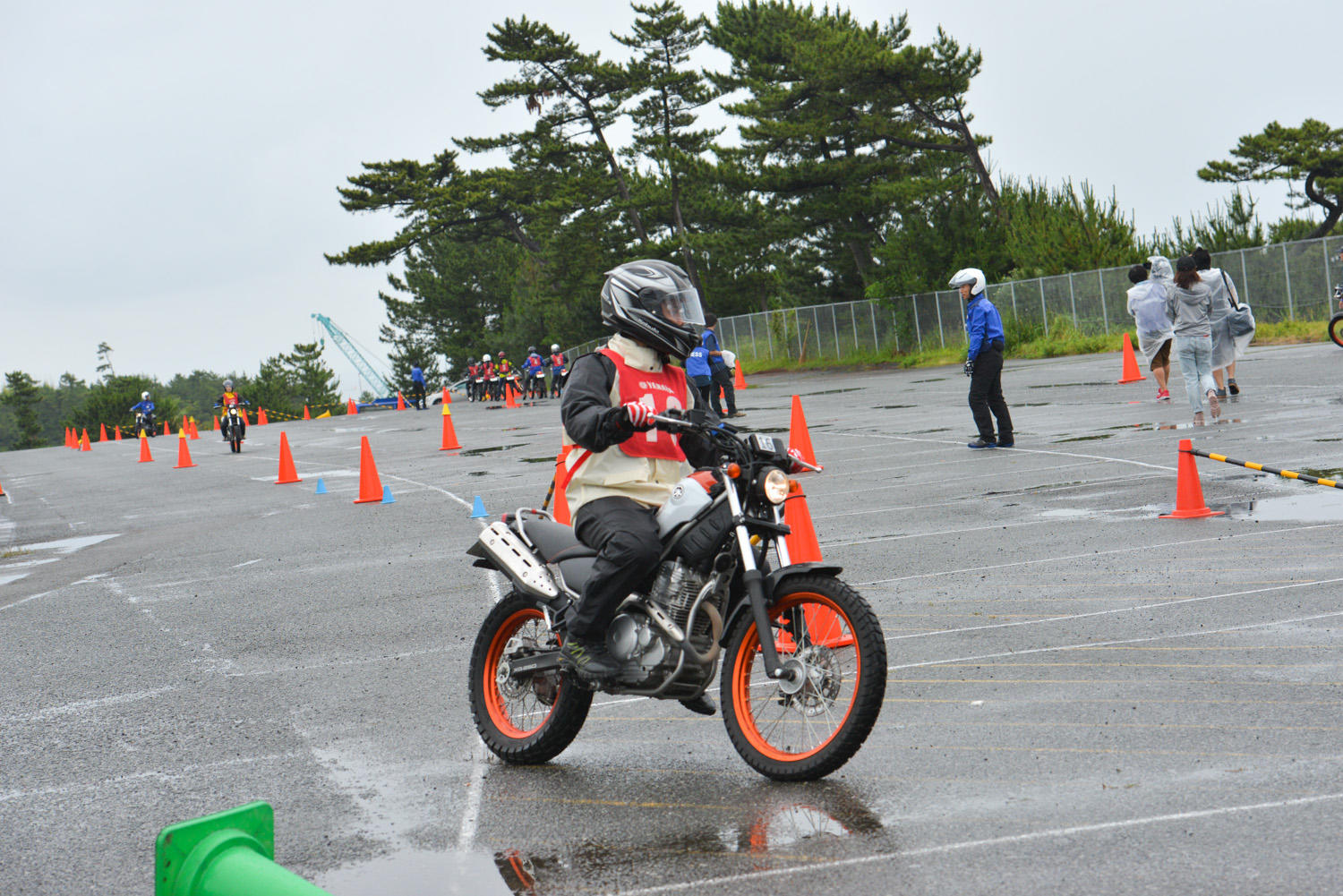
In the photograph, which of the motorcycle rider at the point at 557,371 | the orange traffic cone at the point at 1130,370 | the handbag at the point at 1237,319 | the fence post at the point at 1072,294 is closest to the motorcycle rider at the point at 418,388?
the motorcycle rider at the point at 557,371

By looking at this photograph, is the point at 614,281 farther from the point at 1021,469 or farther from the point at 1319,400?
the point at 1319,400

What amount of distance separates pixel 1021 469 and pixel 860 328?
3385 centimetres

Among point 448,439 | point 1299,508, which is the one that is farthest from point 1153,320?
point 448,439

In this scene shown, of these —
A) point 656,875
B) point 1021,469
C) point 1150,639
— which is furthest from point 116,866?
point 1021,469

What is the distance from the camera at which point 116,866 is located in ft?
14.3

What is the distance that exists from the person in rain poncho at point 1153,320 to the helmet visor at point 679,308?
15.1 m

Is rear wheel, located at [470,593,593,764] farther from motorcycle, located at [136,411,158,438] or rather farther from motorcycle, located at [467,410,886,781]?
motorcycle, located at [136,411,158,438]

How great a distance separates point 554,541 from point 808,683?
4.33 feet

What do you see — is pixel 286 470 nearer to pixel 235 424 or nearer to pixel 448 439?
pixel 448 439

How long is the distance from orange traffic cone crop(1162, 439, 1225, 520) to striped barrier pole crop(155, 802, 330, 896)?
862 cm

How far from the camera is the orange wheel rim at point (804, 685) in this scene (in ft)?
14.7

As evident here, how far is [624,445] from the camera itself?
16.6 feet

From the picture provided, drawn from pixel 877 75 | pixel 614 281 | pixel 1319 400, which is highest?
pixel 877 75

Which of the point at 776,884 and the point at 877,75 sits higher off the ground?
the point at 877,75
